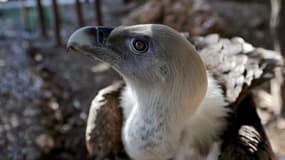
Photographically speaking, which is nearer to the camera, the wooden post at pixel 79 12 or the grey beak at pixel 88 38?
the grey beak at pixel 88 38

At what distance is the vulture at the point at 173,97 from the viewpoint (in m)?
1.85

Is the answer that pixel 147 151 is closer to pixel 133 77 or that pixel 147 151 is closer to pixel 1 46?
pixel 133 77

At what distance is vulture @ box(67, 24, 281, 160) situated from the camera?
1.85 metres

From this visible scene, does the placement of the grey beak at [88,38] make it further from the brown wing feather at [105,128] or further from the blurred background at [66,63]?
the blurred background at [66,63]

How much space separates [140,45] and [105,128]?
23.5 inches

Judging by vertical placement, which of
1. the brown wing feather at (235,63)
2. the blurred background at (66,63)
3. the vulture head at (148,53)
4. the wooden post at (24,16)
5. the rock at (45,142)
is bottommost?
the rock at (45,142)

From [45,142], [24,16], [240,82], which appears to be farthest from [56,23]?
[240,82]

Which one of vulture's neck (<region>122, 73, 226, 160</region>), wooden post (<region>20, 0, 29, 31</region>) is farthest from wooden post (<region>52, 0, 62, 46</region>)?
vulture's neck (<region>122, 73, 226, 160</region>)

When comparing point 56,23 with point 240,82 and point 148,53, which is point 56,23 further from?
point 148,53

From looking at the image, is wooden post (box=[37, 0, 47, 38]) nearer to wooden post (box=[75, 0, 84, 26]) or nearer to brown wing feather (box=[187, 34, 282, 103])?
wooden post (box=[75, 0, 84, 26])

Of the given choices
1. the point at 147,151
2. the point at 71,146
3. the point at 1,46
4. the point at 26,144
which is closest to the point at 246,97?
the point at 147,151

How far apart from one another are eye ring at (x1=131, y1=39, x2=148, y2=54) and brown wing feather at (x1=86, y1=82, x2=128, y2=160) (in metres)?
0.54

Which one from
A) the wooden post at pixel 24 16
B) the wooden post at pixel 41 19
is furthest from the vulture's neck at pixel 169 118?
the wooden post at pixel 24 16

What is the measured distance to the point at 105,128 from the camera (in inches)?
90.3
